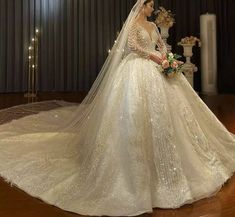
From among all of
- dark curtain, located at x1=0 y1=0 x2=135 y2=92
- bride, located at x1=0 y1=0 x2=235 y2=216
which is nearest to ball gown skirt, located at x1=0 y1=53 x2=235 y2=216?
bride, located at x1=0 y1=0 x2=235 y2=216

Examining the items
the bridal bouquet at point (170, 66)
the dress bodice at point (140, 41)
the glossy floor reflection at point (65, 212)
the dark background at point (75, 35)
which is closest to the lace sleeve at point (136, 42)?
the dress bodice at point (140, 41)

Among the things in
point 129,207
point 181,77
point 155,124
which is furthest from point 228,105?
point 129,207

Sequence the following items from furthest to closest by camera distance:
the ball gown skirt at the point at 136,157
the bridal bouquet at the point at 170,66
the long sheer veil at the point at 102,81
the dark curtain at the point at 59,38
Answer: the dark curtain at the point at 59,38
the long sheer veil at the point at 102,81
the bridal bouquet at the point at 170,66
the ball gown skirt at the point at 136,157

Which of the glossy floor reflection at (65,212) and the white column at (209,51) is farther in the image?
the white column at (209,51)

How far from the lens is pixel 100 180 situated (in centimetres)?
278

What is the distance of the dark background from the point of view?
9.86 m

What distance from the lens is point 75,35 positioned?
10.3 meters

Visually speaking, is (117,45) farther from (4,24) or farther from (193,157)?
(4,24)

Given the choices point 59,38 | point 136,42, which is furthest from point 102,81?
point 59,38

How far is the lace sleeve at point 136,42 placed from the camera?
3.21 metres

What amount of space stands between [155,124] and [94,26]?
25.6ft

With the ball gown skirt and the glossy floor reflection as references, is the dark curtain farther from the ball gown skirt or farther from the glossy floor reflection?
the glossy floor reflection

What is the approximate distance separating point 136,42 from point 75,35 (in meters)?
7.30

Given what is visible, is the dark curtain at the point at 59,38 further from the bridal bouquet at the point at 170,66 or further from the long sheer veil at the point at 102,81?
the bridal bouquet at the point at 170,66
